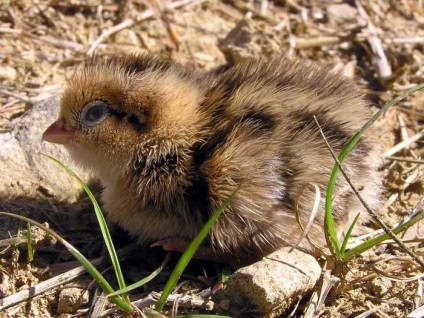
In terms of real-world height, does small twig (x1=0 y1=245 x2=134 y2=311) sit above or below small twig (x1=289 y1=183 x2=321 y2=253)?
below

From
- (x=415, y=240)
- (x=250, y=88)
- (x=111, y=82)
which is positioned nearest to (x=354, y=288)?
(x=415, y=240)

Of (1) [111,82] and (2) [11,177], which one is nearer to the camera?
(1) [111,82]

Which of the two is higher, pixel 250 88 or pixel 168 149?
pixel 250 88

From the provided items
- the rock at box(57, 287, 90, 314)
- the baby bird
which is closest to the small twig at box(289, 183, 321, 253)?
the baby bird

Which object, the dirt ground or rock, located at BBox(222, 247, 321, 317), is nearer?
rock, located at BBox(222, 247, 321, 317)

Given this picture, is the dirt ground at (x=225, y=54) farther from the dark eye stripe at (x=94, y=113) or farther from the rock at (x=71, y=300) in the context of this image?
the dark eye stripe at (x=94, y=113)

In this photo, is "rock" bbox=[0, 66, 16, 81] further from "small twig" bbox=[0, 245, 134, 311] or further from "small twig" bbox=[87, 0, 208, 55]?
"small twig" bbox=[0, 245, 134, 311]

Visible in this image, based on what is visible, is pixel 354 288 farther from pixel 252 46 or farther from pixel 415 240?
pixel 252 46

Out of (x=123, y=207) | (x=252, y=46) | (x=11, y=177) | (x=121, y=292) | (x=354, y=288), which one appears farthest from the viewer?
(x=252, y=46)
